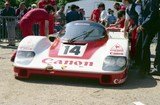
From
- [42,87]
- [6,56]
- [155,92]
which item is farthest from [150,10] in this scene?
[6,56]

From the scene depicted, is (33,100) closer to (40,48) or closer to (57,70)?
(57,70)

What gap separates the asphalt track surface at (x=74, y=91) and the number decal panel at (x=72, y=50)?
A: 0.52 m

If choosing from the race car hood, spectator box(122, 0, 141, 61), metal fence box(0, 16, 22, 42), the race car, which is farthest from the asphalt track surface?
metal fence box(0, 16, 22, 42)

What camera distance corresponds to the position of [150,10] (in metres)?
8.67

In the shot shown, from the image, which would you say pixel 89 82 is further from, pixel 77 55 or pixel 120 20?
pixel 120 20

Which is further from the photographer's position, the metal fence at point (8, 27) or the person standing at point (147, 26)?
the metal fence at point (8, 27)

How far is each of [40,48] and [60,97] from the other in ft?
7.09

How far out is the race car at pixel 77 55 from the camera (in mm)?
7879

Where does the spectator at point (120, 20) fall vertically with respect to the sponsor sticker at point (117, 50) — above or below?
above

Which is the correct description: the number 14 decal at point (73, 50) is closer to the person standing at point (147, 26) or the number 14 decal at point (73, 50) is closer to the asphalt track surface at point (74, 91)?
the asphalt track surface at point (74, 91)

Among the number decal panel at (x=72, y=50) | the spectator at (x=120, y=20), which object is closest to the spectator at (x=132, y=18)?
the spectator at (x=120, y=20)

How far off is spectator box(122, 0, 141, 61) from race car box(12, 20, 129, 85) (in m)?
1.02

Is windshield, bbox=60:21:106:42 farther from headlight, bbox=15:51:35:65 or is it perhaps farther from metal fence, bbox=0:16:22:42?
metal fence, bbox=0:16:22:42

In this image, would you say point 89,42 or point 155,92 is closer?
point 155,92
